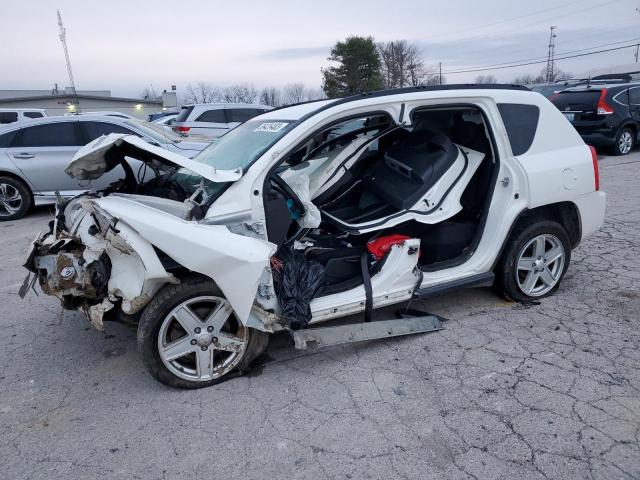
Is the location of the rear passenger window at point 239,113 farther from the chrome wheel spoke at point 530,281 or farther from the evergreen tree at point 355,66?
the evergreen tree at point 355,66

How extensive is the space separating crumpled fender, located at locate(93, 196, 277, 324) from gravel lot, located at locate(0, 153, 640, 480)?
0.68 metres

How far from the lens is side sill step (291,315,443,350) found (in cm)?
309

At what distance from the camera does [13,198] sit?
7.87 m

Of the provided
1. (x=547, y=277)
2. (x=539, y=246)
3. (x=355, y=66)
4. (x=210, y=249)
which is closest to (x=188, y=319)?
(x=210, y=249)

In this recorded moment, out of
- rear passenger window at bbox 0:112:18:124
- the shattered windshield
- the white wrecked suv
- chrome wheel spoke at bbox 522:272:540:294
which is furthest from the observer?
rear passenger window at bbox 0:112:18:124

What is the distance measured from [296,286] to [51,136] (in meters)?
6.96

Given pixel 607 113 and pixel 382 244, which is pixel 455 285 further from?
pixel 607 113

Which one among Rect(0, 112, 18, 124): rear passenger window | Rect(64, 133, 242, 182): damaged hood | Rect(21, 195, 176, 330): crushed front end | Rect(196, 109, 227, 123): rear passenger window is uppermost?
Rect(0, 112, 18, 124): rear passenger window

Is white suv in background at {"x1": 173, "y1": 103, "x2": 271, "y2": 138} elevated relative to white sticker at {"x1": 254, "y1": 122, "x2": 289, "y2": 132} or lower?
elevated

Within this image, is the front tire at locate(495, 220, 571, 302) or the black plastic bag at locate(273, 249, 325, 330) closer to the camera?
the black plastic bag at locate(273, 249, 325, 330)

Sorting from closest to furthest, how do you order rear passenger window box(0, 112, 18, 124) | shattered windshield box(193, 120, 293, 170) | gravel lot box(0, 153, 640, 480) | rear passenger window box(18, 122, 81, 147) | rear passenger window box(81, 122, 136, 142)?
1. gravel lot box(0, 153, 640, 480)
2. shattered windshield box(193, 120, 293, 170)
3. rear passenger window box(18, 122, 81, 147)
4. rear passenger window box(81, 122, 136, 142)
5. rear passenger window box(0, 112, 18, 124)

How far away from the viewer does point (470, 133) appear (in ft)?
13.0

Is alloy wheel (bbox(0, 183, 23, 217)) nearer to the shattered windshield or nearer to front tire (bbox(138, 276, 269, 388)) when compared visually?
the shattered windshield

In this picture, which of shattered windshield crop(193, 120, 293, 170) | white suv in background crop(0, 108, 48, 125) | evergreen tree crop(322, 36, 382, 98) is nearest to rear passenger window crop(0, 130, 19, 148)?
shattered windshield crop(193, 120, 293, 170)
